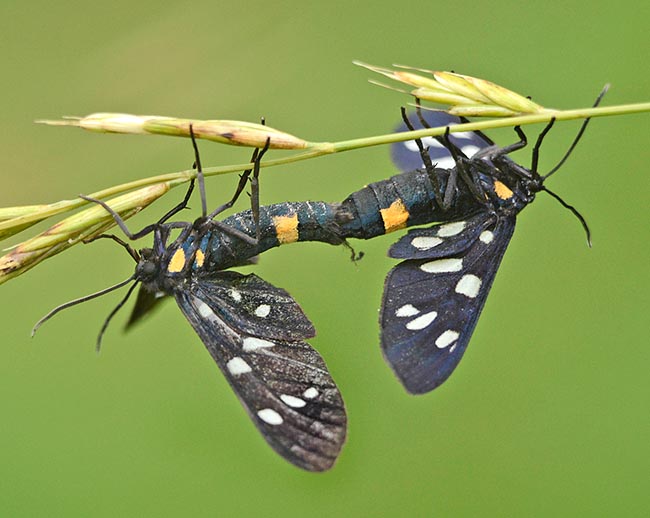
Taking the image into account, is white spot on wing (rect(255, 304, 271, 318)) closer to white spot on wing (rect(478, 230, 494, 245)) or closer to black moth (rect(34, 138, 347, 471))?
black moth (rect(34, 138, 347, 471))

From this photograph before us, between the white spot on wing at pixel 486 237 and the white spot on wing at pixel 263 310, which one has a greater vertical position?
the white spot on wing at pixel 263 310

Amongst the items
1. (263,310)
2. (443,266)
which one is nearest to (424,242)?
(443,266)

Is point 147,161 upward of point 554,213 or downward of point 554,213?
upward

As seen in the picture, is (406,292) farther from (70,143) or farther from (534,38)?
(70,143)

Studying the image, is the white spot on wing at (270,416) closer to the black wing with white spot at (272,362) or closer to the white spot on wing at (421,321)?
the black wing with white spot at (272,362)

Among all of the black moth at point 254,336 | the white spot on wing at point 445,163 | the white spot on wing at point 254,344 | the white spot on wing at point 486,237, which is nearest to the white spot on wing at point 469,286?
the white spot on wing at point 486,237

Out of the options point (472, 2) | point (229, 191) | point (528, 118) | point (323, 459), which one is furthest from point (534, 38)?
point (323, 459)
